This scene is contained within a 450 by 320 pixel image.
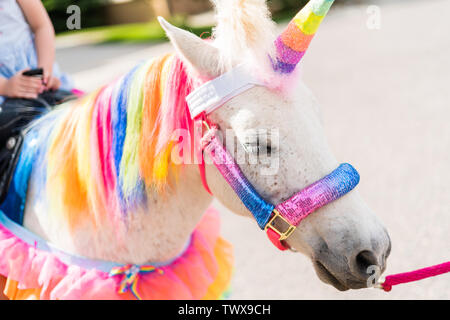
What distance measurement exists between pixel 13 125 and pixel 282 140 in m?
0.93

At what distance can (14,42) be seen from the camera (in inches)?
58.9

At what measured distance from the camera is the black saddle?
132 centimetres

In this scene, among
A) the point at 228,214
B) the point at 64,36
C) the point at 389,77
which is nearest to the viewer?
the point at 228,214

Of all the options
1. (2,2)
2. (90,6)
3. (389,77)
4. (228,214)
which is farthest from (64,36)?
(2,2)

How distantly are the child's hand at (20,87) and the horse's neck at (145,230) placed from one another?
346 millimetres

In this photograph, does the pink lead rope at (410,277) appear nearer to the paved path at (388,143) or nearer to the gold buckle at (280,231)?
the gold buckle at (280,231)

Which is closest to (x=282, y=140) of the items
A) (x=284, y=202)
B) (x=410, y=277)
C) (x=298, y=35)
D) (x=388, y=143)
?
(x=284, y=202)

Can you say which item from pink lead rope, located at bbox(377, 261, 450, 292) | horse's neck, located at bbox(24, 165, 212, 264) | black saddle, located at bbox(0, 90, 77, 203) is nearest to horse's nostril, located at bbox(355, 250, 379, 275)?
pink lead rope, located at bbox(377, 261, 450, 292)

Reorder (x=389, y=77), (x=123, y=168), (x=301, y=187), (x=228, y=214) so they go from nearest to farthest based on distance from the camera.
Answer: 1. (x=301, y=187)
2. (x=123, y=168)
3. (x=228, y=214)
4. (x=389, y=77)

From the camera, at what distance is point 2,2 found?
144 centimetres

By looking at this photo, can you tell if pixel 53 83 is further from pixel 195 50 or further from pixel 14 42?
pixel 195 50
